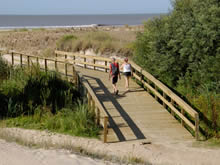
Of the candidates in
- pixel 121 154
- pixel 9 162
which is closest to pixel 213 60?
pixel 121 154

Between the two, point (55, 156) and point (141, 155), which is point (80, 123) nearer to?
point (141, 155)

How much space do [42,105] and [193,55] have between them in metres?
6.50

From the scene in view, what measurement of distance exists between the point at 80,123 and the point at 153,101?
3732 mm

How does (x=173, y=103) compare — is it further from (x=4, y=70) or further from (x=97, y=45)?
(x=97, y=45)

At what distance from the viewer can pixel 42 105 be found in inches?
624

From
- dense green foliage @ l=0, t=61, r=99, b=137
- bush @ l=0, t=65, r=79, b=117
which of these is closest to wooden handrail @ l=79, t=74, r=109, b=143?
dense green foliage @ l=0, t=61, r=99, b=137

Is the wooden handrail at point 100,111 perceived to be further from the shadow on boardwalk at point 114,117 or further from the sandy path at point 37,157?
the sandy path at point 37,157

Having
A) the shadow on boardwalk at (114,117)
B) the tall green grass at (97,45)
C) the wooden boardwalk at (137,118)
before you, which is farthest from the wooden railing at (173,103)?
the tall green grass at (97,45)

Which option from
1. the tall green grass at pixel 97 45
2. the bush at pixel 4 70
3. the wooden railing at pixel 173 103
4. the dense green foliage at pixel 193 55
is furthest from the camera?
the tall green grass at pixel 97 45

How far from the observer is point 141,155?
1061 centimetres

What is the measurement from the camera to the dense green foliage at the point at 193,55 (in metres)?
14.3

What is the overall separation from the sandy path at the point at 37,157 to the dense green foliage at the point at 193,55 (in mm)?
5342

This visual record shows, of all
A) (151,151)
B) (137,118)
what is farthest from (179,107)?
(151,151)

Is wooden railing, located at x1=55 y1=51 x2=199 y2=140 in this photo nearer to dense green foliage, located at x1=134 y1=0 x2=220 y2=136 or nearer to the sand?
dense green foliage, located at x1=134 y1=0 x2=220 y2=136
